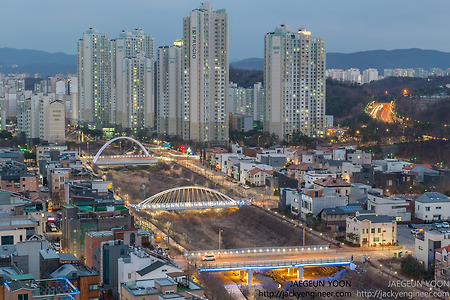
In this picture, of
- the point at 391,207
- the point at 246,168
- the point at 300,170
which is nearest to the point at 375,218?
the point at 391,207

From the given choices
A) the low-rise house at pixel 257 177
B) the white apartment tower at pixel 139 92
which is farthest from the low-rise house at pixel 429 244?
the white apartment tower at pixel 139 92

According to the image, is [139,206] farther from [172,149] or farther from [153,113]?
[153,113]

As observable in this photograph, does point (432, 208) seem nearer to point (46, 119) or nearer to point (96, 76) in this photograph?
point (46, 119)

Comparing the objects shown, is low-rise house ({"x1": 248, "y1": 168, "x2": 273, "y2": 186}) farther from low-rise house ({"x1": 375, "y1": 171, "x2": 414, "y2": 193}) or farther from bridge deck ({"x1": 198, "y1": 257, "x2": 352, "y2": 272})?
bridge deck ({"x1": 198, "y1": 257, "x2": 352, "y2": 272})

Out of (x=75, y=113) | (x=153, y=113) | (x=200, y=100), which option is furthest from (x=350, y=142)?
(x=75, y=113)

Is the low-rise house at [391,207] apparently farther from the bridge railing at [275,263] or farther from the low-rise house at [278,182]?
the bridge railing at [275,263]
